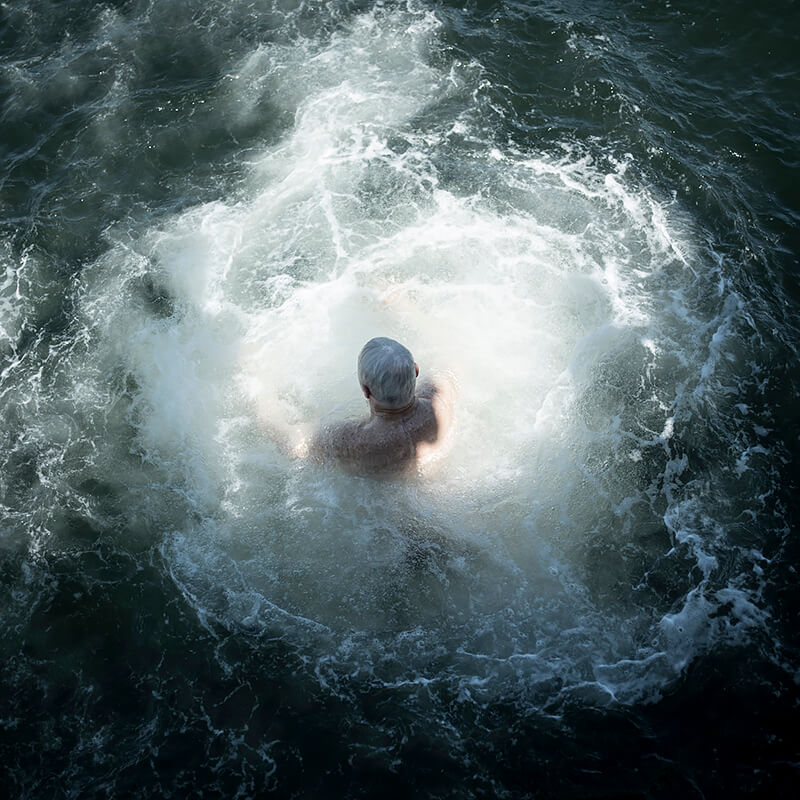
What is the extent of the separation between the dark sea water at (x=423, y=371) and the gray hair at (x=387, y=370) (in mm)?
1755

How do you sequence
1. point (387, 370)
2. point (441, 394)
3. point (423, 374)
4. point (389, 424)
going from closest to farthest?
point (387, 370) → point (389, 424) → point (441, 394) → point (423, 374)

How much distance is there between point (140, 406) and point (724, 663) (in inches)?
294

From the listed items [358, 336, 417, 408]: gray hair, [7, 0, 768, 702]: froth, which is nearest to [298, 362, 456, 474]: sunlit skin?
[358, 336, 417, 408]: gray hair

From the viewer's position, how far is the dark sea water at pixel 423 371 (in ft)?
21.9

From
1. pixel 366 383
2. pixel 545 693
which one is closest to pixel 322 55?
pixel 366 383

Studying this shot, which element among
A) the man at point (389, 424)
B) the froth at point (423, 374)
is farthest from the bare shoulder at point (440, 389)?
the froth at point (423, 374)

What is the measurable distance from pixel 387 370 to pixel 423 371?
2.31 meters

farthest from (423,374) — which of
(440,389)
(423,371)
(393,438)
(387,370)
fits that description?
(387,370)

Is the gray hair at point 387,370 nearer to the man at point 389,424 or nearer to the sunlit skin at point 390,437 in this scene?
the man at point 389,424

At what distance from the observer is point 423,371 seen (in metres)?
8.60

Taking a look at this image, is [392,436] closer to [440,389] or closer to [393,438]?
[393,438]

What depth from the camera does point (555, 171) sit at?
11000mm

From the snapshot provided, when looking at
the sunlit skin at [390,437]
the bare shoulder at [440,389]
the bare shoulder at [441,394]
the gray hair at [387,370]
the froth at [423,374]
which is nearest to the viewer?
the gray hair at [387,370]

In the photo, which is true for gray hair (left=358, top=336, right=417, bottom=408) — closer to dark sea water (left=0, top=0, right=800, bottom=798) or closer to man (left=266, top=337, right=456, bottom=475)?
man (left=266, top=337, right=456, bottom=475)
